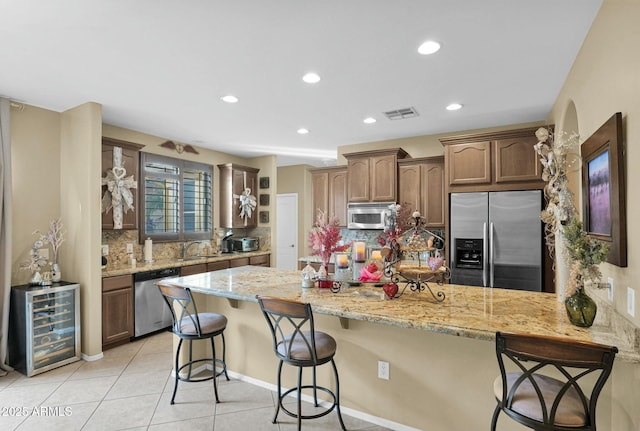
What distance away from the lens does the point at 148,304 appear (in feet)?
14.3

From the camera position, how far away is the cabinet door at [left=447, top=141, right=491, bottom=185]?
13.7 ft

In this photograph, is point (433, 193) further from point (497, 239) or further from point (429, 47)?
point (429, 47)

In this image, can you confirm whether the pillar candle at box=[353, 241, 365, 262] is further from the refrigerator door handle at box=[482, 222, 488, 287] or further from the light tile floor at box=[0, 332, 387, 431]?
the refrigerator door handle at box=[482, 222, 488, 287]

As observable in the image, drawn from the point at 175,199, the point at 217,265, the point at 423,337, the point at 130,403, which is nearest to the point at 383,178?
the point at 217,265

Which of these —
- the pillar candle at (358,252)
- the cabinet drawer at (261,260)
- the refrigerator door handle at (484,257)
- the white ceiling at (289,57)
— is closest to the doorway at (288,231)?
the cabinet drawer at (261,260)

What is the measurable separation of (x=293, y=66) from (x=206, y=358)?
2.79m

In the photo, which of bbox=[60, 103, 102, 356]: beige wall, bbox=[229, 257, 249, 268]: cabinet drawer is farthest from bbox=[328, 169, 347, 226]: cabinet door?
bbox=[60, 103, 102, 356]: beige wall

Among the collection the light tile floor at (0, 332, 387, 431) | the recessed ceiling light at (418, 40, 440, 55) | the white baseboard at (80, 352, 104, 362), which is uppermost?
the recessed ceiling light at (418, 40, 440, 55)

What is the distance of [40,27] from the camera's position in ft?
7.28

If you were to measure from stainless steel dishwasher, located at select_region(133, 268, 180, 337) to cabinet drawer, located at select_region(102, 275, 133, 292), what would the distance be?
2.9 inches

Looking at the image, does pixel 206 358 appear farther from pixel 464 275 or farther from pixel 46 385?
pixel 464 275

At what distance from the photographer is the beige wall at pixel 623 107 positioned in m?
1.57

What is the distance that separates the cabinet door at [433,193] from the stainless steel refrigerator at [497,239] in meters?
0.42

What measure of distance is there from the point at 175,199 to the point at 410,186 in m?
3.58
